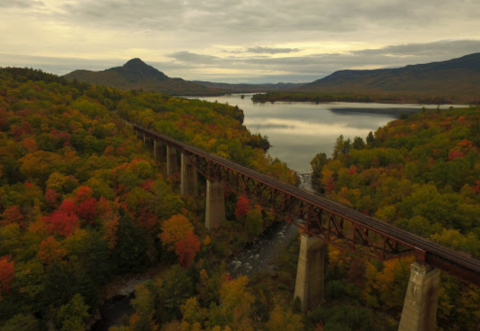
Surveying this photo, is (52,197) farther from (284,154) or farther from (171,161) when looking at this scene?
(284,154)

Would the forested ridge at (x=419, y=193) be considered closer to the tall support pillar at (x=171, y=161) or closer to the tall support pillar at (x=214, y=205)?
the tall support pillar at (x=214, y=205)

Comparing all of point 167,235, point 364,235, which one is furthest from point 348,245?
point 167,235

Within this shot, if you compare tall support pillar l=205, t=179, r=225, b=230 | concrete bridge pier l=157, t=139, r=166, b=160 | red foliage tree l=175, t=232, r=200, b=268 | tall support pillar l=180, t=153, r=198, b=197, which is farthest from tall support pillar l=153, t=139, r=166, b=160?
red foliage tree l=175, t=232, r=200, b=268

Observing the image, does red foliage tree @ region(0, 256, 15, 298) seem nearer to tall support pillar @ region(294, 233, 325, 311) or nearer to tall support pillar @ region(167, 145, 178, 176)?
tall support pillar @ region(294, 233, 325, 311)

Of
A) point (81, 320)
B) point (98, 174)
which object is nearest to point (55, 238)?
point (81, 320)

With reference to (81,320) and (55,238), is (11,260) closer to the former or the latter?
(55,238)

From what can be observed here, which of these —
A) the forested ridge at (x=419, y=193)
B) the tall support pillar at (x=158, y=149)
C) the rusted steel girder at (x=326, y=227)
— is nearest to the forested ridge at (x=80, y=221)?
the rusted steel girder at (x=326, y=227)
